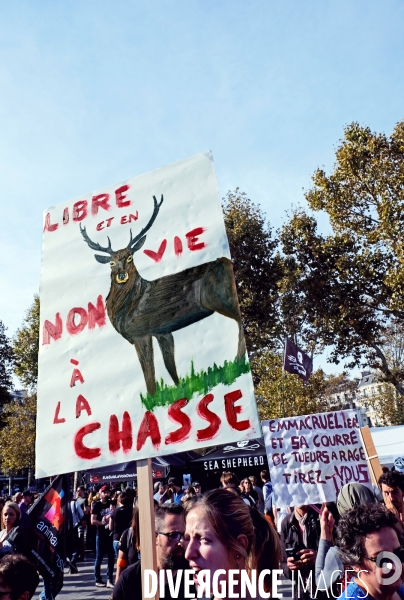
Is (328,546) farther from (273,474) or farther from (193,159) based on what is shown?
(193,159)

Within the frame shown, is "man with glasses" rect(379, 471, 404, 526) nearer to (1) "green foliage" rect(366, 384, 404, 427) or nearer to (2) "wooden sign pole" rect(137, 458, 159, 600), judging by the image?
(2) "wooden sign pole" rect(137, 458, 159, 600)

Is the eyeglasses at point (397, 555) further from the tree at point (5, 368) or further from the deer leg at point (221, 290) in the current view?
the tree at point (5, 368)

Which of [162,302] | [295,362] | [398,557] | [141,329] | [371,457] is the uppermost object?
[295,362]

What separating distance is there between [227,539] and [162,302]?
133cm

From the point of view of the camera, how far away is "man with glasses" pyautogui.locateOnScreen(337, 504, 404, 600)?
2.24m

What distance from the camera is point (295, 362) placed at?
51.5 feet

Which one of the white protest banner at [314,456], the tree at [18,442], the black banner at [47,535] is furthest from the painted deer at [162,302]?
the tree at [18,442]

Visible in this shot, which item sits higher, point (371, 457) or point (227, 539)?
point (371, 457)

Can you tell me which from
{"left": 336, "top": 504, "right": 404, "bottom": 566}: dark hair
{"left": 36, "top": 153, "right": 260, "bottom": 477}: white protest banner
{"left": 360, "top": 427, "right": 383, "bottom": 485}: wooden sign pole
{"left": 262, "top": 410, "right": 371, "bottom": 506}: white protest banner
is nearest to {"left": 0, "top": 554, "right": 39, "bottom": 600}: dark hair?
{"left": 36, "top": 153, "right": 260, "bottom": 477}: white protest banner

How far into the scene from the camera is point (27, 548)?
409 centimetres

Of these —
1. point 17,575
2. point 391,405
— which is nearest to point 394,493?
point 17,575

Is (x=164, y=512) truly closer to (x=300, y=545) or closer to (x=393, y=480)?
(x=393, y=480)

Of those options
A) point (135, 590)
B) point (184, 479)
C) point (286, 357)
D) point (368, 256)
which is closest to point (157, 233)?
point (135, 590)

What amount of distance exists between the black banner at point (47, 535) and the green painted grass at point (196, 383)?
1986 mm
